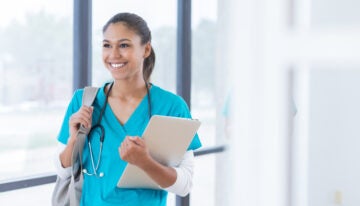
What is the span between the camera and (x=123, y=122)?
1.20m

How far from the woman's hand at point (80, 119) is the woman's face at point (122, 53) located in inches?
4.9

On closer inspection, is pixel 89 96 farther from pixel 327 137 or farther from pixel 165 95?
pixel 327 137

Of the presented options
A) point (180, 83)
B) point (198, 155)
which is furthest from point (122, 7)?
point (198, 155)

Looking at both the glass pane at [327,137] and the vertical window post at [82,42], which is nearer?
the glass pane at [327,137]

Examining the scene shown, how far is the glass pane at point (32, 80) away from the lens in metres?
1.70

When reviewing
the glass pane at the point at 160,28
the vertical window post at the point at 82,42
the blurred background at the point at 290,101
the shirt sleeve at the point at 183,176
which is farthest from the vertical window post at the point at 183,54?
the blurred background at the point at 290,101

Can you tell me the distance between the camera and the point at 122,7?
6.88 ft

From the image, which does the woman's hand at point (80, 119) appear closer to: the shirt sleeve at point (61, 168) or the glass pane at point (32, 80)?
the shirt sleeve at point (61, 168)

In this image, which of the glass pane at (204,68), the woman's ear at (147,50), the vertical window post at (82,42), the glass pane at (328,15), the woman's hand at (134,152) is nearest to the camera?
the glass pane at (328,15)

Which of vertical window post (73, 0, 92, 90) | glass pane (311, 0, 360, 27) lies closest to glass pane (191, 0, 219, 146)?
vertical window post (73, 0, 92, 90)

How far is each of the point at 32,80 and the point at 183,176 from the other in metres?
0.93

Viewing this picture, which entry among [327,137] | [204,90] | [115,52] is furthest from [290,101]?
[204,90]

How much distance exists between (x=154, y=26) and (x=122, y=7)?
25cm

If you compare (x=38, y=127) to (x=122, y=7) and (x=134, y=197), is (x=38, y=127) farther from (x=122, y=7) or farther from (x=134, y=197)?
(x=134, y=197)
